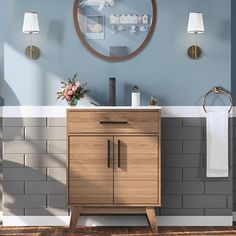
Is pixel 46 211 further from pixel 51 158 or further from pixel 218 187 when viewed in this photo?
pixel 218 187

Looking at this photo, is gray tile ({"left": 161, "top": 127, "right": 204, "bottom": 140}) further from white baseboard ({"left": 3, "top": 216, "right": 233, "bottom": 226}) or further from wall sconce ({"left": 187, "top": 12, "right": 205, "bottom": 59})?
wall sconce ({"left": 187, "top": 12, "right": 205, "bottom": 59})

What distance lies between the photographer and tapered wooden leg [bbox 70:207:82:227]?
5.67 m

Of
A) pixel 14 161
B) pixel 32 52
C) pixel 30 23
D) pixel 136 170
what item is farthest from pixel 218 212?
pixel 30 23

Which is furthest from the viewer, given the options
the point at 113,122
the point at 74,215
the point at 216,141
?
the point at 216,141

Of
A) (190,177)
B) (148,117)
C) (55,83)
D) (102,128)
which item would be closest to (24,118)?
(55,83)

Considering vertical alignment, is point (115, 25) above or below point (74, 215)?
above

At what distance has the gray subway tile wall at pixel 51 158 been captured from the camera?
5.91m

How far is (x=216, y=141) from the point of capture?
5.84 metres

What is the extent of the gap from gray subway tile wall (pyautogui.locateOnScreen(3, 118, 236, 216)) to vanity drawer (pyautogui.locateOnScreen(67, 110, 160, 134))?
0.33 metres

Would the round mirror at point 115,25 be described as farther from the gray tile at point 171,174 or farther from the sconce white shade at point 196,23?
the gray tile at point 171,174

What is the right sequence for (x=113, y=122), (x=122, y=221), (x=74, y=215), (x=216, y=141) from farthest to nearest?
(x=122, y=221)
(x=216, y=141)
(x=74, y=215)
(x=113, y=122)

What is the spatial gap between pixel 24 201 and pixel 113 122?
3.66ft

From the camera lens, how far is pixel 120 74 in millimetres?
5910

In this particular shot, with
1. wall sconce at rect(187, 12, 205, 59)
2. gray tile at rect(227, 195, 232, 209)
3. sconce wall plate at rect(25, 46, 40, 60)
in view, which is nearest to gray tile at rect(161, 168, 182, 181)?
gray tile at rect(227, 195, 232, 209)
